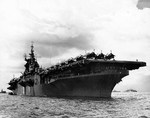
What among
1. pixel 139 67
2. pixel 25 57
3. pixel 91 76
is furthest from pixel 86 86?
pixel 25 57

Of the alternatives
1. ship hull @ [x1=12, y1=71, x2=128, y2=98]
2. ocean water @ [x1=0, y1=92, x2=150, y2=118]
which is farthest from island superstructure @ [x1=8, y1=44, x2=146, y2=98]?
ocean water @ [x1=0, y1=92, x2=150, y2=118]

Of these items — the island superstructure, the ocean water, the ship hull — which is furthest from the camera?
the ship hull

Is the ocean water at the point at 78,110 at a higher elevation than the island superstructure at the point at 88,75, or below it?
below

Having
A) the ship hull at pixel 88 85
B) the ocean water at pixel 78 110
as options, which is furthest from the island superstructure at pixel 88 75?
the ocean water at pixel 78 110

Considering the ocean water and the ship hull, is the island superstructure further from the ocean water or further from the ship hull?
the ocean water

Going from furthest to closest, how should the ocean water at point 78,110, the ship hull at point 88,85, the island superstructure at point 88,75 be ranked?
1. the ship hull at point 88,85
2. the island superstructure at point 88,75
3. the ocean water at point 78,110

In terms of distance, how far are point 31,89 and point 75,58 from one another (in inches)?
777

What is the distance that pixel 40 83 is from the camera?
163 feet

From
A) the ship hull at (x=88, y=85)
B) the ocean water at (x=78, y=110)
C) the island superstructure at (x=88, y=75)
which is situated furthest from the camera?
the ship hull at (x=88, y=85)

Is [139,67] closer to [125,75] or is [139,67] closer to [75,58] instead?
[125,75]

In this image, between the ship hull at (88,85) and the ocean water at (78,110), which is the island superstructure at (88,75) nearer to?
the ship hull at (88,85)

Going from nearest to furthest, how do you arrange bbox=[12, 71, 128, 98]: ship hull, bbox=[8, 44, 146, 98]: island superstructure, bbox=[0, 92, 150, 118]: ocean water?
bbox=[0, 92, 150, 118]: ocean water
bbox=[8, 44, 146, 98]: island superstructure
bbox=[12, 71, 128, 98]: ship hull

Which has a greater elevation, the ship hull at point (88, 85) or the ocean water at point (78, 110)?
the ship hull at point (88, 85)

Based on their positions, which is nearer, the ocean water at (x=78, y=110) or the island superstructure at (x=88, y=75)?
the ocean water at (x=78, y=110)
